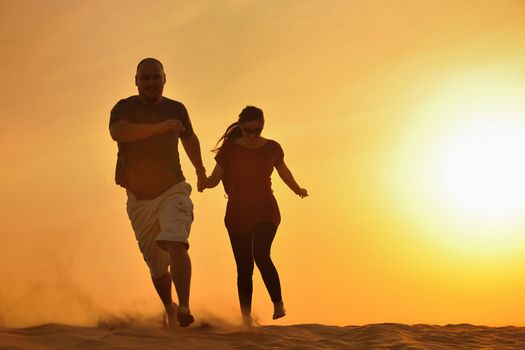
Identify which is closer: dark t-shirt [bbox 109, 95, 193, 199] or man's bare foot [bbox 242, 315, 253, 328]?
dark t-shirt [bbox 109, 95, 193, 199]

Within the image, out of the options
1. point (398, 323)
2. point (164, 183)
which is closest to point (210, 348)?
point (164, 183)

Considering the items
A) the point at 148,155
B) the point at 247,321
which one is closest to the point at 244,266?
the point at 247,321

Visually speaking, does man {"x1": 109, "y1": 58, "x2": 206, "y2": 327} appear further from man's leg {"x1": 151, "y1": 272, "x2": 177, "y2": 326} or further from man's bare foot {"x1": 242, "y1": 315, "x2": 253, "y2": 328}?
man's bare foot {"x1": 242, "y1": 315, "x2": 253, "y2": 328}

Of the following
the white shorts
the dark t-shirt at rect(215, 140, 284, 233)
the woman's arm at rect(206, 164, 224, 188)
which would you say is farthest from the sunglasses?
the white shorts

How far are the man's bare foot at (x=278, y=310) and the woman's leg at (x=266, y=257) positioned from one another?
0.03 metres

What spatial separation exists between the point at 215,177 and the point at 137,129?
1.46 metres

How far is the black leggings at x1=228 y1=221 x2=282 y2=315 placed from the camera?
6.84 m

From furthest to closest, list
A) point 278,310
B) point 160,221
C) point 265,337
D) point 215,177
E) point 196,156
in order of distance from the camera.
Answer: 1. point 215,177
2. point 278,310
3. point 196,156
4. point 265,337
5. point 160,221

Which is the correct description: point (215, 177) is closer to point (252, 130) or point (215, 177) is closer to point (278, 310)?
point (252, 130)

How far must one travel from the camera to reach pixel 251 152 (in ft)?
23.5

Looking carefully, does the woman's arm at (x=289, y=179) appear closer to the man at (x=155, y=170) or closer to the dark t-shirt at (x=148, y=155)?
the man at (x=155, y=170)

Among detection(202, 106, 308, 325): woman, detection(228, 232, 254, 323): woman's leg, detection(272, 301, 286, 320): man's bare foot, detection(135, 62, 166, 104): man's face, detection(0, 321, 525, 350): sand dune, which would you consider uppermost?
detection(135, 62, 166, 104): man's face

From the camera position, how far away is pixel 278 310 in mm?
6719

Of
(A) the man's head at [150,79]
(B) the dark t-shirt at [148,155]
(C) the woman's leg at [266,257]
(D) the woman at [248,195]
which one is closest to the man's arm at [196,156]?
(D) the woman at [248,195]
